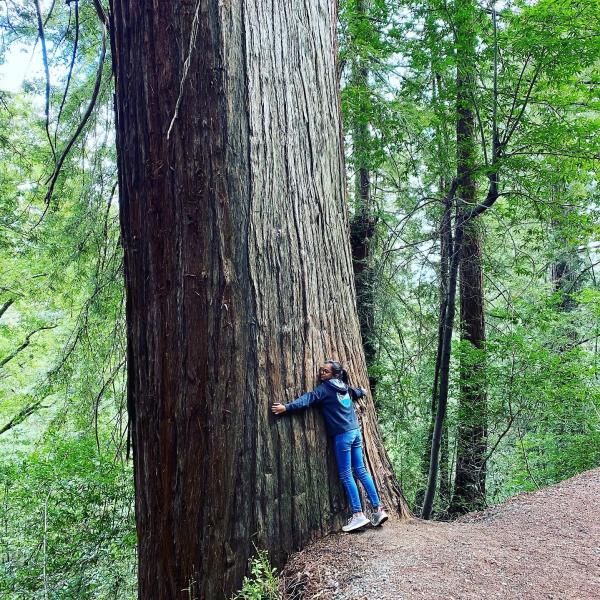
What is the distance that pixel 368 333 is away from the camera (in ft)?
27.5

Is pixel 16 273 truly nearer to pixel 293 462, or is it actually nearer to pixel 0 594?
pixel 0 594

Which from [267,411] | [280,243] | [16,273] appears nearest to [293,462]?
[267,411]

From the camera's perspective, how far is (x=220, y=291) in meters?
3.20

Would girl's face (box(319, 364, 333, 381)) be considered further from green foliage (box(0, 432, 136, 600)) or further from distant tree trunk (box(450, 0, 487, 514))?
distant tree trunk (box(450, 0, 487, 514))

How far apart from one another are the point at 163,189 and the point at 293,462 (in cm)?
186

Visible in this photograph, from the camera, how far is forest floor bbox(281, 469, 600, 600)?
96.3 inches

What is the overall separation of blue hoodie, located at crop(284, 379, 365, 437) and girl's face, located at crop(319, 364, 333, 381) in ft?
0.10

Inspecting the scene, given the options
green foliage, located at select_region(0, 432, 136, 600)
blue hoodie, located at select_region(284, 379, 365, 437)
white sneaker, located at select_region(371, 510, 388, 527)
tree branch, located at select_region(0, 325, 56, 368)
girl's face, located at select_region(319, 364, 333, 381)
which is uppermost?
tree branch, located at select_region(0, 325, 56, 368)

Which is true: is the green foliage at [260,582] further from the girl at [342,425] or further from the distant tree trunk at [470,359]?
the distant tree trunk at [470,359]

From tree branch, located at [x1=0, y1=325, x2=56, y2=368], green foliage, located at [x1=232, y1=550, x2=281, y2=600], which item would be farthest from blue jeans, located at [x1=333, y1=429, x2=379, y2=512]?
tree branch, located at [x1=0, y1=325, x2=56, y2=368]

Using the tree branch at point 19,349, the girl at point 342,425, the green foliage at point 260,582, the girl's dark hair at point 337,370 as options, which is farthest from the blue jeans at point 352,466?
the tree branch at point 19,349

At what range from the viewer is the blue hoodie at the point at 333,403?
328 centimetres

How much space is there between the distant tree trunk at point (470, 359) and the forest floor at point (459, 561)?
397 cm

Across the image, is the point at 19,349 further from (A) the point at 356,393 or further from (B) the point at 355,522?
(B) the point at 355,522
